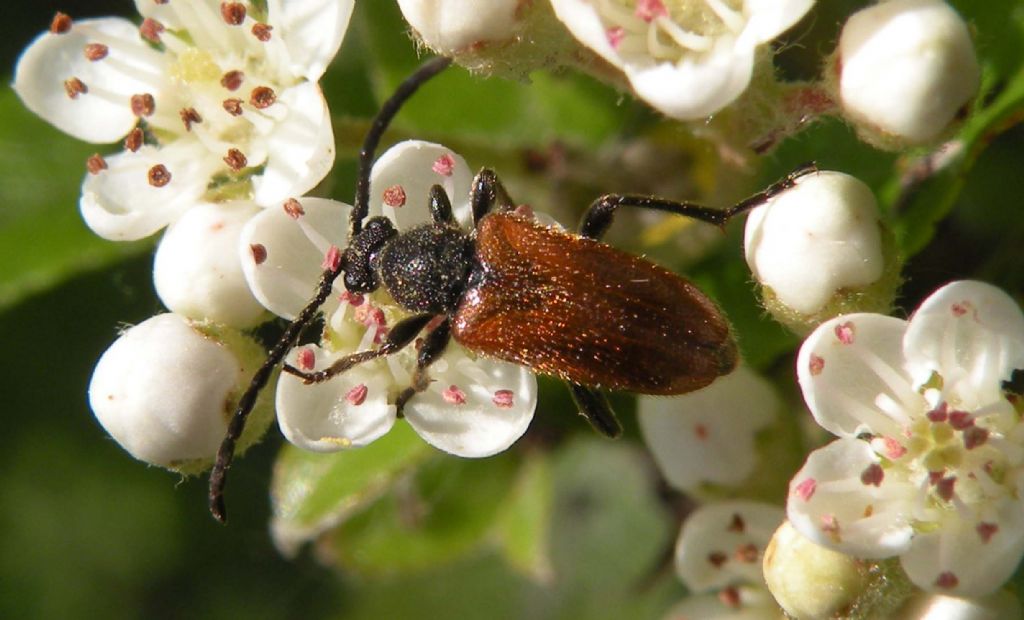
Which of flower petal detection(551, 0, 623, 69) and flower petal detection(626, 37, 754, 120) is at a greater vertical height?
flower petal detection(551, 0, 623, 69)

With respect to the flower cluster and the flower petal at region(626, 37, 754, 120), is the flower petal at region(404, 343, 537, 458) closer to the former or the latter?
the flower cluster

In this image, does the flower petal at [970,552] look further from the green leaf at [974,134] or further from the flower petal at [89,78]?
the flower petal at [89,78]

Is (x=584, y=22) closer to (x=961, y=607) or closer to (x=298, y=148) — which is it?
(x=298, y=148)

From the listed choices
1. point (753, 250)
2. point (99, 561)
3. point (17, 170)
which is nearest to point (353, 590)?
point (99, 561)

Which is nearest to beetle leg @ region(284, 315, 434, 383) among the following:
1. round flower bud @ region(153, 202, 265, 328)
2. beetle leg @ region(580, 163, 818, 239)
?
round flower bud @ region(153, 202, 265, 328)

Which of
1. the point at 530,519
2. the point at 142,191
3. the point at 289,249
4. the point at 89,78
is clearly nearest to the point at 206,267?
the point at 289,249

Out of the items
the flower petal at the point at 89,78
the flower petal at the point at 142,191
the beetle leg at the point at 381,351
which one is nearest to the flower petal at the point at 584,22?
the beetle leg at the point at 381,351

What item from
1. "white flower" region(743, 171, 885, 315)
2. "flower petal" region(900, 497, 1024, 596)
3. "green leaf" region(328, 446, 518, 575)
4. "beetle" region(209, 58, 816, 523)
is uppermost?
"white flower" region(743, 171, 885, 315)
